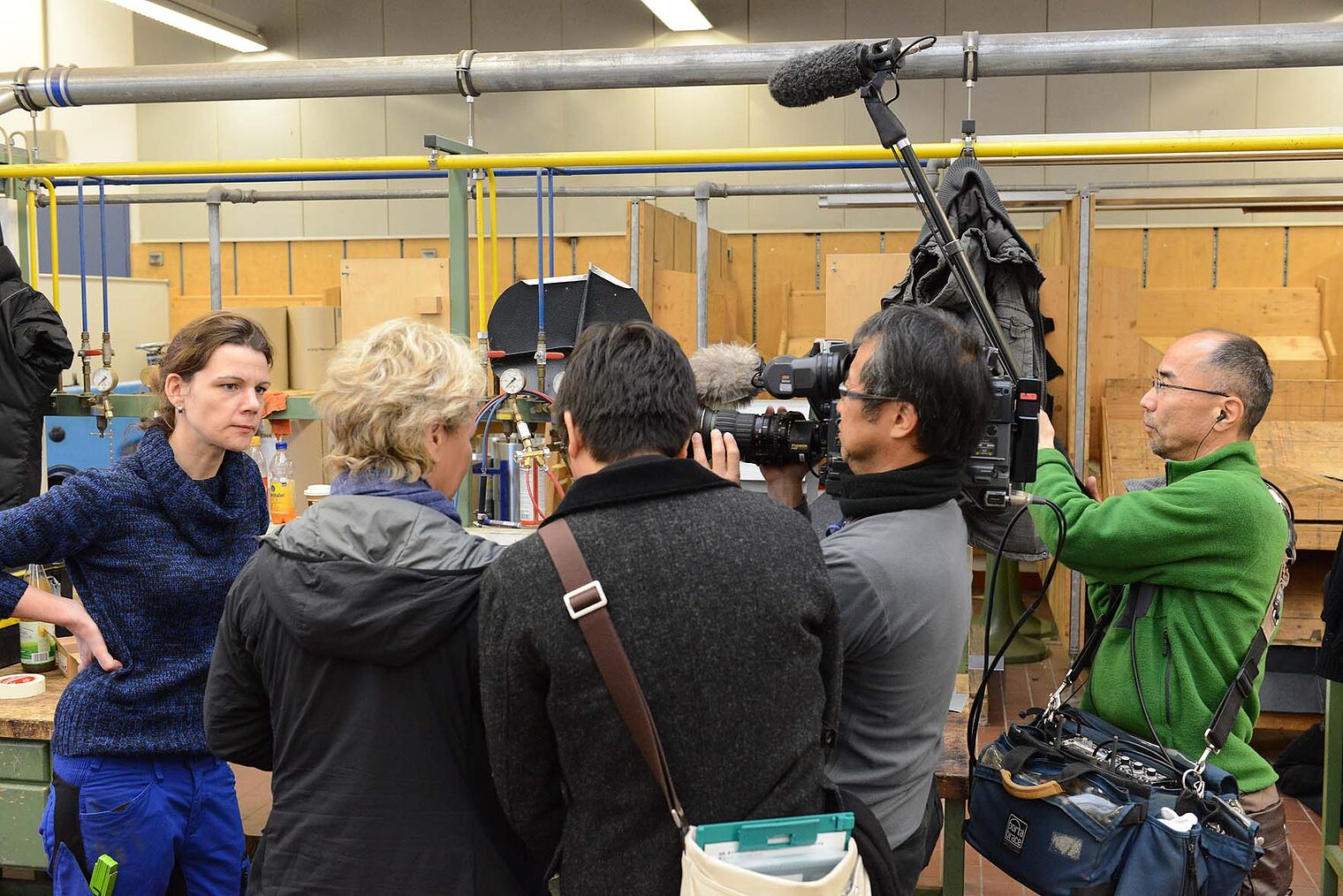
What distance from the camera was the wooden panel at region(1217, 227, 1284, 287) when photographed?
7527mm

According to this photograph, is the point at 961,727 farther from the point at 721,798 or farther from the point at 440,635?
the point at 440,635

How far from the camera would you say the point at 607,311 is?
306cm

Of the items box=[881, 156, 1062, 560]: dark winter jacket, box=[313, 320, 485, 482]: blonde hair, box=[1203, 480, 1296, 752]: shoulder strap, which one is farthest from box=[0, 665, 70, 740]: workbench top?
box=[1203, 480, 1296, 752]: shoulder strap

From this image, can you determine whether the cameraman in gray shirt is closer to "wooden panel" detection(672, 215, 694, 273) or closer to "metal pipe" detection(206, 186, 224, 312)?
"metal pipe" detection(206, 186, 224, 312)

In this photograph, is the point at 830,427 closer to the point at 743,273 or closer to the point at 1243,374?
the point at 1243,374

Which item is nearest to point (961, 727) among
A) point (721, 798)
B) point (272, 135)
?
point (721, 798)

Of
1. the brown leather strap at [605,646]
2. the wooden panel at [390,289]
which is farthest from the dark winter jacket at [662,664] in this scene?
the wooden panel at [390,289]

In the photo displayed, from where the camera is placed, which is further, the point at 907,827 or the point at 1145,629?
the point at 1145,629

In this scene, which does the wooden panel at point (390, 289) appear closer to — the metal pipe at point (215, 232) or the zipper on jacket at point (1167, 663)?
the metal pipe at point (215, 232)

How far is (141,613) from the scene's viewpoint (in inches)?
69.7

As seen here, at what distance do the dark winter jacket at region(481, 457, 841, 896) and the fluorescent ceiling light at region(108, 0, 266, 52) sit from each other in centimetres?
837

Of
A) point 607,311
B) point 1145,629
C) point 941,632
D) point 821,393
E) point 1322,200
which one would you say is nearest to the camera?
point 941,632

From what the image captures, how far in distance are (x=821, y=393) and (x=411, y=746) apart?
Result: 78cm

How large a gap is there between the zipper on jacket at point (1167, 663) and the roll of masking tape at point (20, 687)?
2.12m
